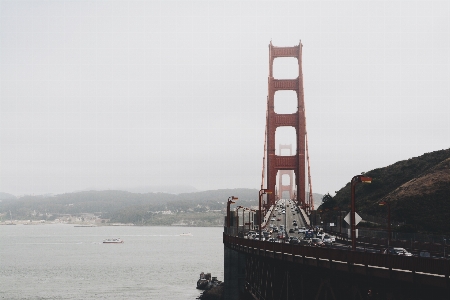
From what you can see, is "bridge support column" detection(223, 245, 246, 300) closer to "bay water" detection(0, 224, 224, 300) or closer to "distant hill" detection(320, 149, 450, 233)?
"distant hill" detection(320, 149, 450, 233)

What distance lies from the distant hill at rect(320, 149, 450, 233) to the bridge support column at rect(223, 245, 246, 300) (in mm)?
22999

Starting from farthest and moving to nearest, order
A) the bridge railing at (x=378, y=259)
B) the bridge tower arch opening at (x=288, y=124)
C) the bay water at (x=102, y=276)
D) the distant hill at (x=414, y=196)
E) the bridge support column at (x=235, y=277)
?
A: the bridge tower arch opening at (x=288, y=124), the bay water at (x=102, y=276), the distant hill at (x=414, y=196), the bridge support column at (x=235, y=277), the bridge railing at (x=378, y=259)

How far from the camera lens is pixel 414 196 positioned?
80250 millimetres

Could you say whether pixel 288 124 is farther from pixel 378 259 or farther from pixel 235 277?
pixel 378 259

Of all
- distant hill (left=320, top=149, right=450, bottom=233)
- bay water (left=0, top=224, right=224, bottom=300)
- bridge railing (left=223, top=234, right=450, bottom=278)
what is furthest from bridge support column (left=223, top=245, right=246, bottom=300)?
bay water (left=0, top=224, right=224, bottom=300)

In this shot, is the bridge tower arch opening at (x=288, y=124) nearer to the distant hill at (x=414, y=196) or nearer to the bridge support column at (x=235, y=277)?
the distant hill at (x=414, y=196)

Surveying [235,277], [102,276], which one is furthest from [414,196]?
[102,276]

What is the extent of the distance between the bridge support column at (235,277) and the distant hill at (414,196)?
23.0 meters

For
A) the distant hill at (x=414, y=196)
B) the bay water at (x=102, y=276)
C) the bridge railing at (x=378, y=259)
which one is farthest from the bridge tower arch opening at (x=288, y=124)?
the bridge railing at (x=378, y=259)

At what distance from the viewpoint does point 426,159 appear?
113625 millimetres

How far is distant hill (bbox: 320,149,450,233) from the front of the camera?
70875 millimetres

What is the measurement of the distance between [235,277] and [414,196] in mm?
41120

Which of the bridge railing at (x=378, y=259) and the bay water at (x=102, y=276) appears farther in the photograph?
the bay water at (x=102, y=276)

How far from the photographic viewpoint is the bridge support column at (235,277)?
46.1 meters
